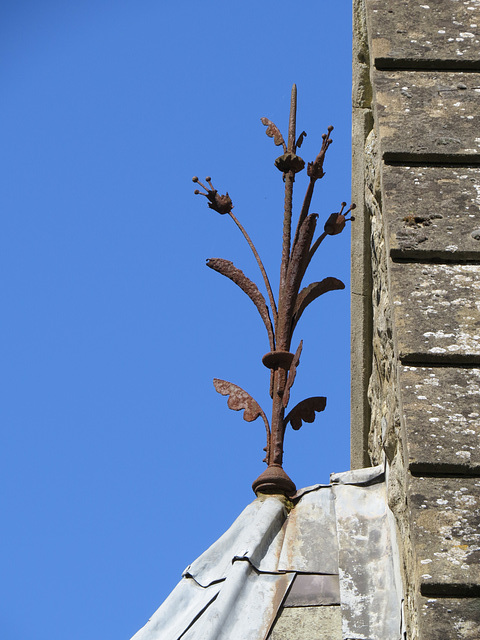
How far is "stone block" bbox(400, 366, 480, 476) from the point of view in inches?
98.1

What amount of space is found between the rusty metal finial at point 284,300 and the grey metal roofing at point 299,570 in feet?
0.56

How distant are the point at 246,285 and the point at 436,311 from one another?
111cm

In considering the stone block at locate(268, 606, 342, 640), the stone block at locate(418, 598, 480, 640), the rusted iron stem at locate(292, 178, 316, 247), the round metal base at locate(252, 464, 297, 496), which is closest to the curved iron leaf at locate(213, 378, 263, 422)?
the round metal base at locate(252, 464, 297, 496)

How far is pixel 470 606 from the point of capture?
2.25m

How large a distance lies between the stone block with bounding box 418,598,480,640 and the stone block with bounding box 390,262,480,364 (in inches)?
26.2

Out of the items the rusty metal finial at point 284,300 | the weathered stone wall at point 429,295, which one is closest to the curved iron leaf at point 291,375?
the rusty metal finial at point 284,300

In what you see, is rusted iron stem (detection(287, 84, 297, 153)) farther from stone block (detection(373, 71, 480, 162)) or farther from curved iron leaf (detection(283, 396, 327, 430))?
curved iron leaf (detection(283, 396, 327, 430))

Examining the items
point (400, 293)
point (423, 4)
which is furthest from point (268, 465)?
point (423, 4)

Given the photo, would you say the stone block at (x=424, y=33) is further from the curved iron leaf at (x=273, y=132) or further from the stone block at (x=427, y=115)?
the curved iron leaf at (x=273, y=132)

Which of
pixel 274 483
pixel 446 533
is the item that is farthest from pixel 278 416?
pixel 446 533

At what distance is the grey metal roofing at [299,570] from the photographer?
2.75m

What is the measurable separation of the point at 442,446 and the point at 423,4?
5.63 ft

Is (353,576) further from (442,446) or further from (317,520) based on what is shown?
(442,446)

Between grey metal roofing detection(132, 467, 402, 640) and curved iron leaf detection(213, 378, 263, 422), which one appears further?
curved iron leaf detection(213, 378, 263, 422)
